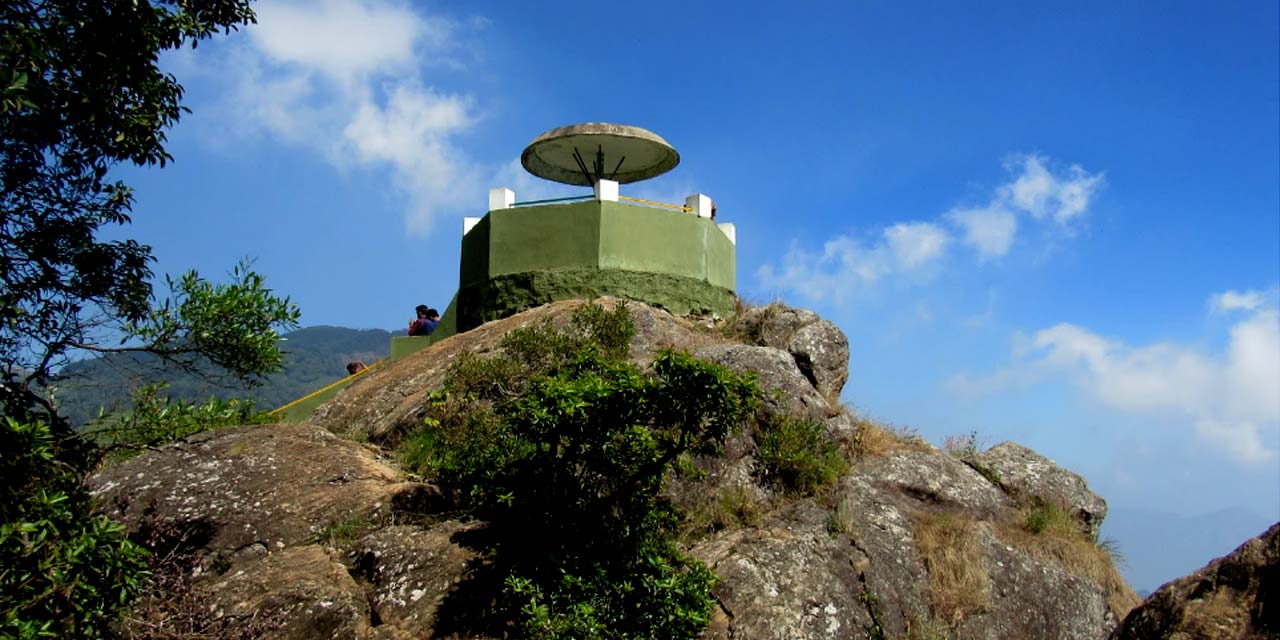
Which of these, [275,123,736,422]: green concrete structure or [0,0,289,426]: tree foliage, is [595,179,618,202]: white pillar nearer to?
[275,123,736,422]: green concrete structure

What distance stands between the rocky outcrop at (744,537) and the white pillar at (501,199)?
6.93 meters

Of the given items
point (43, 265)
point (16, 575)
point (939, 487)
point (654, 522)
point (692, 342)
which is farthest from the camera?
point (692, 342)

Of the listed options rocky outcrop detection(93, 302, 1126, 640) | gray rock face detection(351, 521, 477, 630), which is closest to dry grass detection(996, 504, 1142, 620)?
rocky outcrop detection(93, 302, 1126, 640)

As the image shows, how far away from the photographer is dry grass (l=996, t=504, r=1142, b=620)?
14594mm

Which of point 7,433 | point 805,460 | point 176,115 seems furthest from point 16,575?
point 805,460

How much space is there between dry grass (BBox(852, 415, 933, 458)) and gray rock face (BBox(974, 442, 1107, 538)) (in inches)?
42.1

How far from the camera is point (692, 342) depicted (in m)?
19.4

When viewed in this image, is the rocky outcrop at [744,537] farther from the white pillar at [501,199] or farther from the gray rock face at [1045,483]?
the white pillar at [501,199]

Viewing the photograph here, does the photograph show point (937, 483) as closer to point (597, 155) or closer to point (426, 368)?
point (426, 368)

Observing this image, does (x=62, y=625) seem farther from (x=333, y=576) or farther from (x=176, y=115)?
(x=176, y=115)

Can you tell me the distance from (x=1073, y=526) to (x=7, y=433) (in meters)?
14.4

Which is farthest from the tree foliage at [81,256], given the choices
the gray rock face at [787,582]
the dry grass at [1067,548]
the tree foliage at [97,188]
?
the dry grass at [1067,548]

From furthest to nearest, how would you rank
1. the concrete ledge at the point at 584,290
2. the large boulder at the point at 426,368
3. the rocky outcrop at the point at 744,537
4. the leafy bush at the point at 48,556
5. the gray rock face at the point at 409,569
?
the concrete ledge at the point at 584,290, the large boulder at the point at 426,368, the rocky outcrop at the point at 744,537, the gray rock face at the point at 409,569, the leafy bush at the point at 48,556

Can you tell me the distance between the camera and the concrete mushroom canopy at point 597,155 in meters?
22.9
